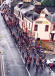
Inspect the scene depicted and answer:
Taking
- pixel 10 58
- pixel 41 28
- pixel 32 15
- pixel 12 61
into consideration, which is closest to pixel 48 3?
pixel 32 15

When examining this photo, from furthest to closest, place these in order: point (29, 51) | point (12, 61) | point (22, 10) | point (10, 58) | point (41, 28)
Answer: point (22, 10)
point (41, 28)
point (29, 51)
point (10, 58)
point (12, 61)

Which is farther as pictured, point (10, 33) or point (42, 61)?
point (10, 33)

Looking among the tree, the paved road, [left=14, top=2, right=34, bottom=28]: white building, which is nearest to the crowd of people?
the paved road

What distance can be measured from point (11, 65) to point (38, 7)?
4482 centimetres

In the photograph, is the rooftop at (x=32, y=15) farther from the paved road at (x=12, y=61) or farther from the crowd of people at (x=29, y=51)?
the paved road at (x=12, y=61)

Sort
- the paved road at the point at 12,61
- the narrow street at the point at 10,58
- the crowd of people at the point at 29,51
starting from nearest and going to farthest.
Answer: the paved road at the point at 12,61 → the narrow street at the point at 10,58 → the crowd of people at the point at 29,51

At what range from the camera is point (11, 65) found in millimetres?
45938

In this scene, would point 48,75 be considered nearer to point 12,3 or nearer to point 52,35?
point 52,35

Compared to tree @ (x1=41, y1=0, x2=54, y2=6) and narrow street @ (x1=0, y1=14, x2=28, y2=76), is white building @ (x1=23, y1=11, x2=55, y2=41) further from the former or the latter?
tree @ (x1=41, y1=0, x2=54, y2=6)

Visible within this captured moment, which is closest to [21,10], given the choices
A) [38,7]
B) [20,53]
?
[38,7]

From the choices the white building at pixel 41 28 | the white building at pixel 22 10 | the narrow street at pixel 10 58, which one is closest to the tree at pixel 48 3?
the white building at pixel 22 10

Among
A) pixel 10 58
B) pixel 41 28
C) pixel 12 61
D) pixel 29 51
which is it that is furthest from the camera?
pixel 41 28

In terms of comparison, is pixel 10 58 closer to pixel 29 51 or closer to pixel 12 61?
pixel 12 61

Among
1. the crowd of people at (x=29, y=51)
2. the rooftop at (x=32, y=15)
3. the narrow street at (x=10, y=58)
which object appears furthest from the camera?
the rooftop at (x=32, y=15)
